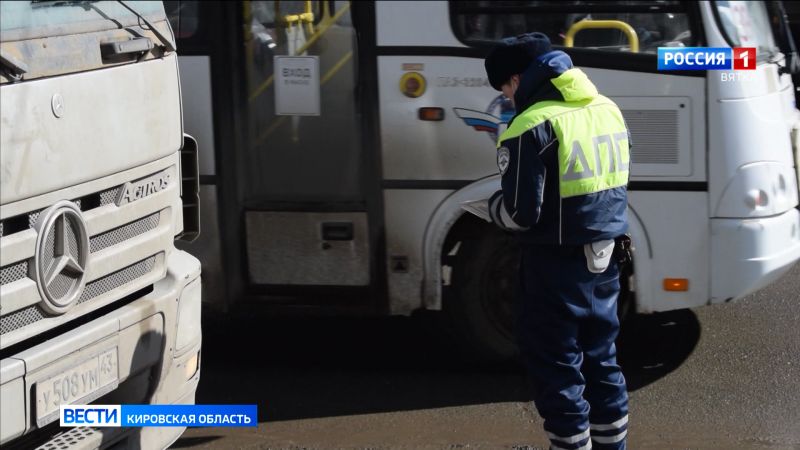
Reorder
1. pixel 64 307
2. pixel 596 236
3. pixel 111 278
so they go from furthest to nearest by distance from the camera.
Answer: pixel 596 236, pixel 111 278, pixel 64 307

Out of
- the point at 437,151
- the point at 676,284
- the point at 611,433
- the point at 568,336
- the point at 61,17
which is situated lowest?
the point at 611,433

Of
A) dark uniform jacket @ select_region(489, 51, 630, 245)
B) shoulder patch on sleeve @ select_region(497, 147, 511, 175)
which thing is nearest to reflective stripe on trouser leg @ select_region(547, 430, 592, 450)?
dark uniform jacket @ select_region(489, 51, 630, 245)

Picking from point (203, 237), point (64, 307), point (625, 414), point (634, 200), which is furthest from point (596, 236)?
point (203, 237)

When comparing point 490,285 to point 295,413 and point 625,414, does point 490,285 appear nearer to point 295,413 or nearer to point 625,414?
point 295,413

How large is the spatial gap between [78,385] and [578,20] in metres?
3.29

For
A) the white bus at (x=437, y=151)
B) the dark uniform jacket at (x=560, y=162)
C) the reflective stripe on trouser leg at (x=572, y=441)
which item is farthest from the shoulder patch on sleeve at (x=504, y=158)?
the white bus at (x=437, y=151)

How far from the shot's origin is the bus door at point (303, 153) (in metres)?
6.56

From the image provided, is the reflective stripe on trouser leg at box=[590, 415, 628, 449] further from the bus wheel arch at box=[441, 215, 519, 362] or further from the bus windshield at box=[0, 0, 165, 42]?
the bus windshield at box=[0, 0, 165, 42]

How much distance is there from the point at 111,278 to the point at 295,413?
2049 millimetres

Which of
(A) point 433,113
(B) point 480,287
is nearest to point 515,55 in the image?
(A) point 433,113

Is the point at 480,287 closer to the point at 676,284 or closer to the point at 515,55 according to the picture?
the point at 676,284

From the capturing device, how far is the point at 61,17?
435 centimetres

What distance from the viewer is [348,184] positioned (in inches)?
262

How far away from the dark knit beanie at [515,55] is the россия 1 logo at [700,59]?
1.46 meters
